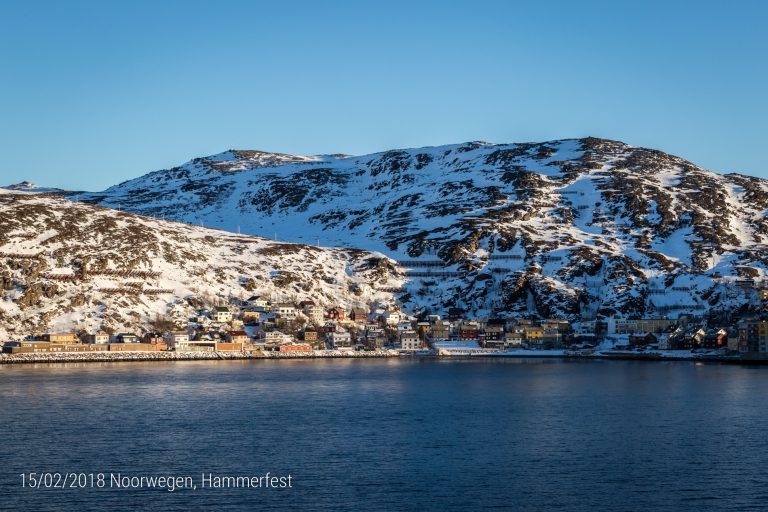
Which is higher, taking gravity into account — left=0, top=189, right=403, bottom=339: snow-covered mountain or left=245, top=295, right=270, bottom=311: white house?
left=0, top=189, right=403, bottom=339: snow-covered mountain

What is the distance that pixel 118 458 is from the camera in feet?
163

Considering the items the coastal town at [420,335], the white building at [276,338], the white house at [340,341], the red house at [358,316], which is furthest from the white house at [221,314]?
the red house at [358,316]

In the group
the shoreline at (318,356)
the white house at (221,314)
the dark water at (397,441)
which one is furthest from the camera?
the white house at (221,314)

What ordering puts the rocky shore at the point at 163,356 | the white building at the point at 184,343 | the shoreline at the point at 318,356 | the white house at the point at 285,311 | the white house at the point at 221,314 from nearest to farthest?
1. the rocky shore at the point at 163,356
2. the shoreline at the point at 318,356
3. the white building at the point at 184,343
4. the white house at the point at 221,314
5. the white house at the point at 285,311

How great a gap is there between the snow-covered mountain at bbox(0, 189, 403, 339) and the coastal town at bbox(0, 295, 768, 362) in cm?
397

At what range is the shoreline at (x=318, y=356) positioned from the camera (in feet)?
415

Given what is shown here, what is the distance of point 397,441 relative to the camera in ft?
188

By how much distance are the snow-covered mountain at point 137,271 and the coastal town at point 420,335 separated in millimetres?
3974

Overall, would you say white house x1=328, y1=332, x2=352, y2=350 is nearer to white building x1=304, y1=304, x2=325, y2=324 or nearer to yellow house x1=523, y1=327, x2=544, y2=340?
white building x1=304, y1=304, x2=325, y2=324

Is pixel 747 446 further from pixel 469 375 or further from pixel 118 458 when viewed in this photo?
pixel 469 375

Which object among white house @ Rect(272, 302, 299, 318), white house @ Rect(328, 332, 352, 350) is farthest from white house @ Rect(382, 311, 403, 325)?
white house @ Rect(272, 302, 299, 318)

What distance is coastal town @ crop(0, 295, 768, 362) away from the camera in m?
146

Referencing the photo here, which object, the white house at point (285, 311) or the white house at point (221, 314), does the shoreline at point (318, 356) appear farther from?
the white house at point (285, 311)

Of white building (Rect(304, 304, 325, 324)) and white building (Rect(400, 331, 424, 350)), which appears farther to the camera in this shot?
white building (Rect(400, 331, 424, 350))
